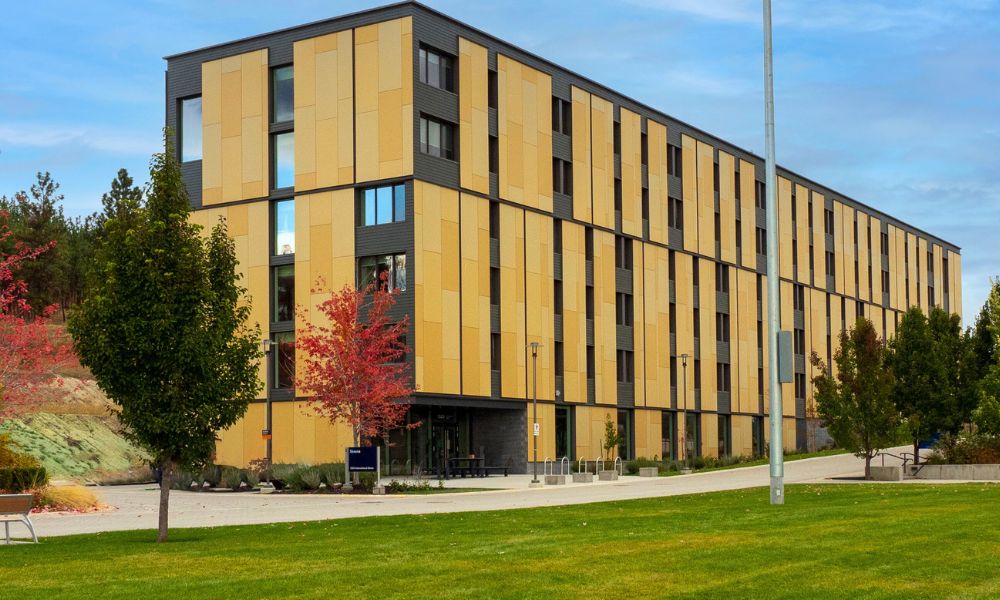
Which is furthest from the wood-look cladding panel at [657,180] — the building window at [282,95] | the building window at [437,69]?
the building window at [282,95]

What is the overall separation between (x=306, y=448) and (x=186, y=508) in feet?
70.3

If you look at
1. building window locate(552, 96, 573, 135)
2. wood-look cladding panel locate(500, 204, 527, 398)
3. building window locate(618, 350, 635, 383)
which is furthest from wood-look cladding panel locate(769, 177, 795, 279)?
wood-look cladding panel locate(500, 204, 527, 398)

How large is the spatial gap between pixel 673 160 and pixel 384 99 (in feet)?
83.9

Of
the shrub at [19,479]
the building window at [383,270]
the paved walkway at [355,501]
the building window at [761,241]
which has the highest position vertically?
the building window at [761,241]

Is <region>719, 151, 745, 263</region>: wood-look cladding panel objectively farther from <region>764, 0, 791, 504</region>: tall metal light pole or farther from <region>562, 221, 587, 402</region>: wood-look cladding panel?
<region>764, 0, 791, 504</region>: tall metal light pole

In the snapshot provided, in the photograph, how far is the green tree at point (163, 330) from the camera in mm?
21125

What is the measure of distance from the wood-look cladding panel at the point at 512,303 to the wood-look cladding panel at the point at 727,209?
23337 millimetres

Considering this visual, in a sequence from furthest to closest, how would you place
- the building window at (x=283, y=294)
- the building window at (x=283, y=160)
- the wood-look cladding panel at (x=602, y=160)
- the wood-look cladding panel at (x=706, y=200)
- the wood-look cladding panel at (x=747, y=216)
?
the wood-look cladding panel at (x=747, y=216)
the wood-look cladding panel at (x=706, y=200)
the wood-look cladding panel at (x=602, y=160)
the building window at (x=283, y=160)
the building window at (x=283, y=294)

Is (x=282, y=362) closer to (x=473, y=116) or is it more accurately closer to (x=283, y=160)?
(x=283, y=160)

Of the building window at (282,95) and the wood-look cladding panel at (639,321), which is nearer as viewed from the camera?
the building window at (282,95)

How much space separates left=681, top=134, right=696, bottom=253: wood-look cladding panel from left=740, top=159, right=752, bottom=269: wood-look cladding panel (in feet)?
22.2

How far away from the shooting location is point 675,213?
2977 inches

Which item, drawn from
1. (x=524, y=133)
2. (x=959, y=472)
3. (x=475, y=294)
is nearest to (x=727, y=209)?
(x=524, y=133)

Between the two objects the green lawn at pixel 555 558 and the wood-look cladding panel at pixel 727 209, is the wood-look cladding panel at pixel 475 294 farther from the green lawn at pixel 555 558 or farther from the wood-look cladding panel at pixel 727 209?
the green lawn at pixel 555 558
